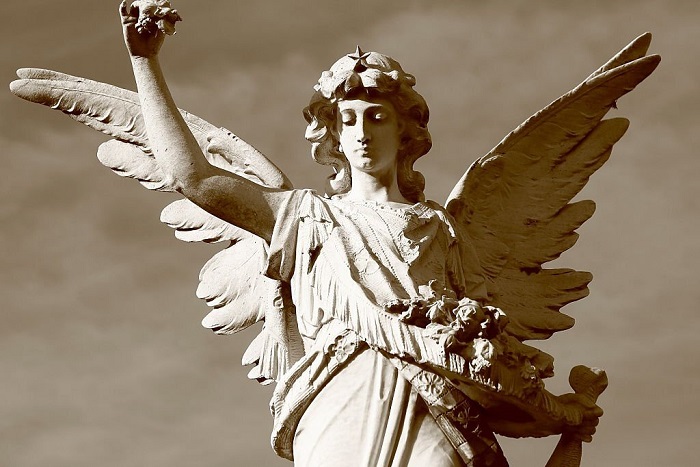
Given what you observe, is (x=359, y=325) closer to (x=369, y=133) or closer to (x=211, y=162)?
(x=369, y=133)

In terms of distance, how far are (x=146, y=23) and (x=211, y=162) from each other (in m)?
1.80

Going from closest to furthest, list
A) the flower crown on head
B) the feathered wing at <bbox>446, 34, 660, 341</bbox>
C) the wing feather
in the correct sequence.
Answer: the flower crown on head, the feathered wing at <bbox>446, 34, 660, 341</bbox>, the wing feather

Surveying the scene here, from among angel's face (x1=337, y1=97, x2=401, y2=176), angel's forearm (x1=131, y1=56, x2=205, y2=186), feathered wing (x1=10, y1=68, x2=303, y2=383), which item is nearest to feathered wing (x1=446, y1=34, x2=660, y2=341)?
angel's face (x1=337, y1=97, x2=401, y2=176)

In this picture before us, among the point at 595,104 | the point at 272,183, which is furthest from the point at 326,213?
the point at 595,104

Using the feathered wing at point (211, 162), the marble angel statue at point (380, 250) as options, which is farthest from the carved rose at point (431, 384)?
the feathered wing at point (211, 162)

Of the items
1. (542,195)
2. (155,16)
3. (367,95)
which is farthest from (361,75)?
(542,195)

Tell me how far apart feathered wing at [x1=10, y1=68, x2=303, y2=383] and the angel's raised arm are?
797 mm

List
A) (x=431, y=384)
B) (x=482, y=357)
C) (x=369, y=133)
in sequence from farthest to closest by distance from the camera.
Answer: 1. (x=369, y=133)
2. (x=431, y=384)
3. (x=482, y=357)

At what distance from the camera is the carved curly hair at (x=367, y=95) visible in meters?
16.2

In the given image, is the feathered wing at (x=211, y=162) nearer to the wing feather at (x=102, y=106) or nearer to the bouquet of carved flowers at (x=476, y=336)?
the wing feather at (x=102, y=106)

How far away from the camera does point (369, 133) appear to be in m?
16.2

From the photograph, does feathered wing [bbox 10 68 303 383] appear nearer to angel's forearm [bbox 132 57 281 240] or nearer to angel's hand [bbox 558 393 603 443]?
angel's forearm [bbox 132 57 281 240]

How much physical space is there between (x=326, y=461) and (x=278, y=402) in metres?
0.76

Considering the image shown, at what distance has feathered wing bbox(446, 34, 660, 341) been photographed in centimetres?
1681
